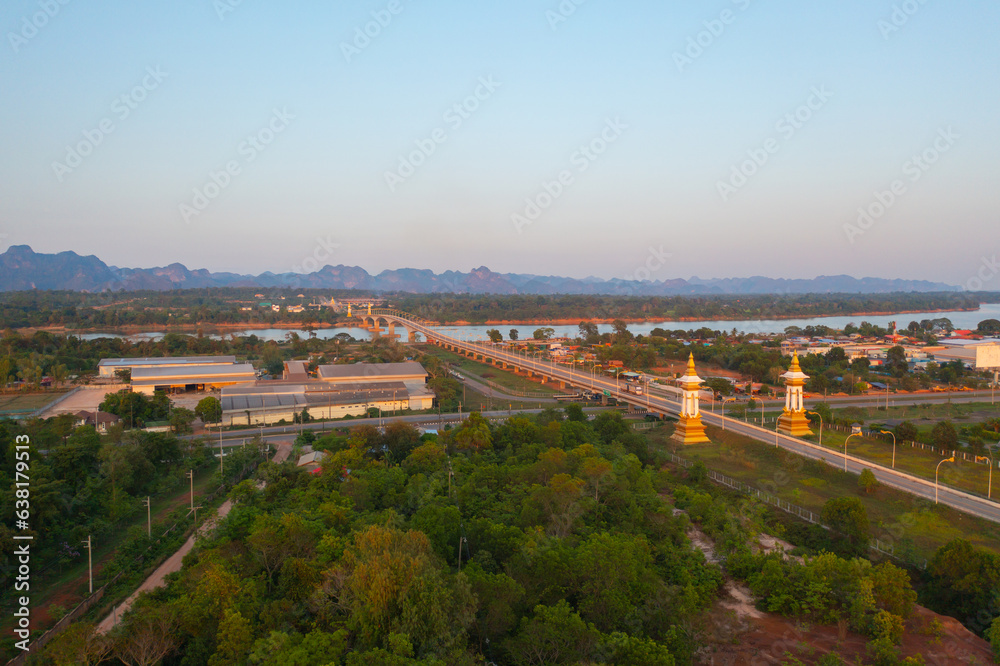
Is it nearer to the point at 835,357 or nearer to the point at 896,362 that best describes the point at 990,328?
Answer: the point at 896,362

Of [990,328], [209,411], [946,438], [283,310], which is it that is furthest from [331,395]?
[283,310]

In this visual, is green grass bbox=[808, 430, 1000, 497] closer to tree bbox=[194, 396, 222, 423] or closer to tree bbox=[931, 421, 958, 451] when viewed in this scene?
tree bbox=[931, 421, 958, 451]

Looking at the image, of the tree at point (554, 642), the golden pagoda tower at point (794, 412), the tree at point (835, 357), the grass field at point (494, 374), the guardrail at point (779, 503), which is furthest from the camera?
the tree at point (835, 357)

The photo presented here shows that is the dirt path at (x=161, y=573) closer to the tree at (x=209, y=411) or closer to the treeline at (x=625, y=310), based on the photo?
the tree at (x=209, y=411)

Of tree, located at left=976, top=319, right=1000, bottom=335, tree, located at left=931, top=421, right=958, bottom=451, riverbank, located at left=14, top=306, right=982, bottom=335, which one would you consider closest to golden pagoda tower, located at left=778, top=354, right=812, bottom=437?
tree, located at left=931, top=421, right=958, bottom=451

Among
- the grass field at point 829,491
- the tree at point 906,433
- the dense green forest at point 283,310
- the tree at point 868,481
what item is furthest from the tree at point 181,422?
the dense green forest at point 283,310

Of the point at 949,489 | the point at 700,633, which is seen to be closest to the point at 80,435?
the point at 700,633
